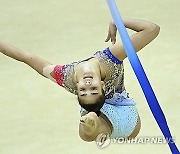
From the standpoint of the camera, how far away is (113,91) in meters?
3.36

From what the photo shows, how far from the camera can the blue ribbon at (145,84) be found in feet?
9.53

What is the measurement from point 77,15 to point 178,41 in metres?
1.27

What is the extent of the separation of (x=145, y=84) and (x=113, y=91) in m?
0.42

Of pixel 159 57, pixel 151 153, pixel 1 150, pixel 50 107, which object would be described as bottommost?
pixel 151 153

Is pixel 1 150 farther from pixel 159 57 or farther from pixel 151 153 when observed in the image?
pixel 159 57

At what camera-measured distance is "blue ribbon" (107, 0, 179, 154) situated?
2.90m

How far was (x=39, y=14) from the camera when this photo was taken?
21.7 ft

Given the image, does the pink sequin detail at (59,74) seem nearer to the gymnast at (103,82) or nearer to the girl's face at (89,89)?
the gymnast at (103,82)

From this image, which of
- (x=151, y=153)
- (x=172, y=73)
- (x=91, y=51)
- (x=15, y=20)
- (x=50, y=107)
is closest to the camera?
(x=151, y=153)

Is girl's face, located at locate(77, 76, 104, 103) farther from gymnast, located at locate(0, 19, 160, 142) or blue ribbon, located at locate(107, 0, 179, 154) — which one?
blue ribbon, located at locate(107, 0, 179, 154)

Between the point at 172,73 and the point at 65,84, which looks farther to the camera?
the point at 172,73

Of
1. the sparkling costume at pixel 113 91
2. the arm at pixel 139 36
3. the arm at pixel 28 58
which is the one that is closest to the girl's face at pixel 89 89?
the sparkling costume at pixel 113 91

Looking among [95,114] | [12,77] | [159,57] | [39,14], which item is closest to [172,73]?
[159,57]

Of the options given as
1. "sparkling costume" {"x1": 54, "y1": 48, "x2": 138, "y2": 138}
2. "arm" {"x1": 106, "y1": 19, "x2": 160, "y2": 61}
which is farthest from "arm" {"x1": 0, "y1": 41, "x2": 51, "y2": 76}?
"arm" {"x1": 106, "y1": 19, "x2": 160, "y2": 61}
